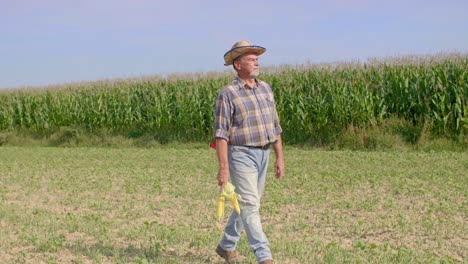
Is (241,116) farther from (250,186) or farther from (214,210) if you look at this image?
(214,210)

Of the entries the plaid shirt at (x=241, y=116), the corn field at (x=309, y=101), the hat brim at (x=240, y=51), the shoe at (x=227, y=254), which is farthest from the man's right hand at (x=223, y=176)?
the corn field at (x=309, y=101)

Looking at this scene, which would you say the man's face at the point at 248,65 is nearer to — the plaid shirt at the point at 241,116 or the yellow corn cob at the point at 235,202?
the plaid shirt at the point at 241,116

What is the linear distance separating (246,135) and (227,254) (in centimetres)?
130

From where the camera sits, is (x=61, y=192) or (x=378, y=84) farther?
(x=378, y=84)

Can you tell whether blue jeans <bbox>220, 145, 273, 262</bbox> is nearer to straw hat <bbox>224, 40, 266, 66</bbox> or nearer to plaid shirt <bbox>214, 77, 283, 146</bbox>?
plaid shirt <bbox>214, 77, 283, 146</bbox>

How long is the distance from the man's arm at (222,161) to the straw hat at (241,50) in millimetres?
784

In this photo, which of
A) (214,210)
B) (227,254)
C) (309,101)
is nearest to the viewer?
(227,254)

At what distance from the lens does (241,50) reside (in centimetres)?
572

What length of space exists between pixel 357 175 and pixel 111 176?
18.0 feet

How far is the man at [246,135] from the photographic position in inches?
225

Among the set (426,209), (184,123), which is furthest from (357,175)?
(184,123)

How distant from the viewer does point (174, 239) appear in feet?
24.0

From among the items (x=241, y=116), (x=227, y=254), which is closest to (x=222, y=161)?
(x=241, y=116)

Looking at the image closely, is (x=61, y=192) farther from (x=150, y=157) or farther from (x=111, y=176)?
(x=150, y=157)
